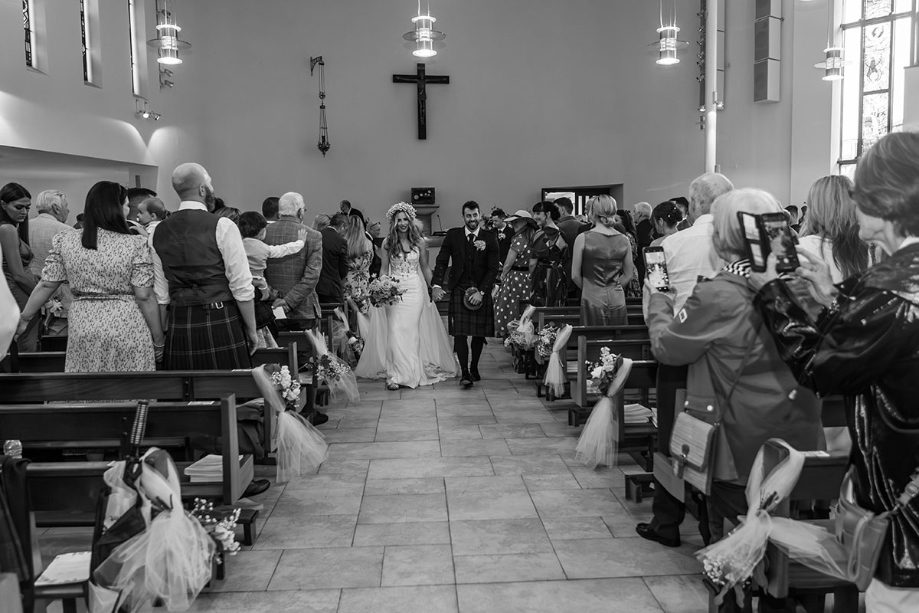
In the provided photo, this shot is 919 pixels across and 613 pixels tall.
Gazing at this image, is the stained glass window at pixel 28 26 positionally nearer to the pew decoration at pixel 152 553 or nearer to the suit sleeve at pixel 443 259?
the suit sleeve at pixel 443 259

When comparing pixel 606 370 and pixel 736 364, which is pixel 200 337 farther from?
pixel 736 364

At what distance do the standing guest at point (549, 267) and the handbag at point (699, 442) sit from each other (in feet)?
14.3

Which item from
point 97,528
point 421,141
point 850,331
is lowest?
point 97,528

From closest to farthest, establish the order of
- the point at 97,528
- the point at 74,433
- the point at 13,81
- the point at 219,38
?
the point at 97,528 → the point at 74,433 → the point at 13,81 → the point at 219,38

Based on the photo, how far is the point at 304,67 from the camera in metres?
14.8

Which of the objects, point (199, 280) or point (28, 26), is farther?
point (28, 26)

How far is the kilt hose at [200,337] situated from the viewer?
4.05 meters

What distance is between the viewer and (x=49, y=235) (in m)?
5.79

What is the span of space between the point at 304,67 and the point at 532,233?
8.81 m

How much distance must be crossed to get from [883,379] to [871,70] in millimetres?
13043

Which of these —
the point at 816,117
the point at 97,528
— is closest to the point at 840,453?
the point at 97,528

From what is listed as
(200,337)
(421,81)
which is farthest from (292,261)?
(421,81)

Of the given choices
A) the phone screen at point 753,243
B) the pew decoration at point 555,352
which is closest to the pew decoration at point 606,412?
the pew decoration at point 555,352

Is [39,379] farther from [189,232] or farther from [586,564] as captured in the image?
[586,564]
